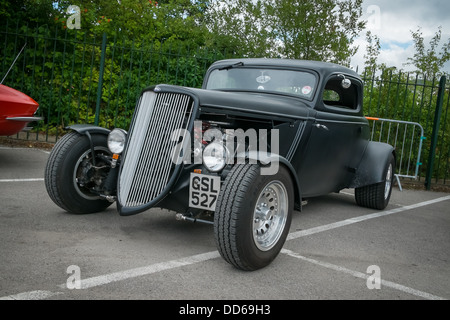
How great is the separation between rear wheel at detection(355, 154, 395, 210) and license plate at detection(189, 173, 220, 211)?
316 cm

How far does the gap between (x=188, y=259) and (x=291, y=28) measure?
9.65 m

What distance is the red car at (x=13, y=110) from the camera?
20.4 ft

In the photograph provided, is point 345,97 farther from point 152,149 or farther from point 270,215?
point 152,149

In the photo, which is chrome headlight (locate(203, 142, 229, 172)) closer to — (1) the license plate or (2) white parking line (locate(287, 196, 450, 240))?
(1) the license plate

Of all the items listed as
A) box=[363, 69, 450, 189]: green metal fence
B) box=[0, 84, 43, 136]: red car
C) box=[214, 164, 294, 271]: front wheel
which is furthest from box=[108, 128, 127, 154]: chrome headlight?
box=[363, 69, 450, 189]: green metal fence

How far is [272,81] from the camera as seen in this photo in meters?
4.82

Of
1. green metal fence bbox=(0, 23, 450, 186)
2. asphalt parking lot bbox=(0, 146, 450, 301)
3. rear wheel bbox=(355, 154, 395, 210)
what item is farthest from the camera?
green metal fence bbox=(0, 23, 450, 186)

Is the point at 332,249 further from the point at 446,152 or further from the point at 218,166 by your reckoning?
the point at 446,152

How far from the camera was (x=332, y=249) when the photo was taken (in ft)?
13.4

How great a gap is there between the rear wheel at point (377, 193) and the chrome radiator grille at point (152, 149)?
3.27 m

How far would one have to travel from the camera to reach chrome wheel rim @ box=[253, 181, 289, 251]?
11.3 ft

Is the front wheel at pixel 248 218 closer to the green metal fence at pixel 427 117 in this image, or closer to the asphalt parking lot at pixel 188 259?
the asphalt parking lot at pixel 188 259

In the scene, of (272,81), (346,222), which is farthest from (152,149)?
(346,222)

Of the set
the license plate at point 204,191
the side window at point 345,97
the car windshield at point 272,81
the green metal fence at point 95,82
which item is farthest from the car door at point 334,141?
the green metal fence at point 95,82
